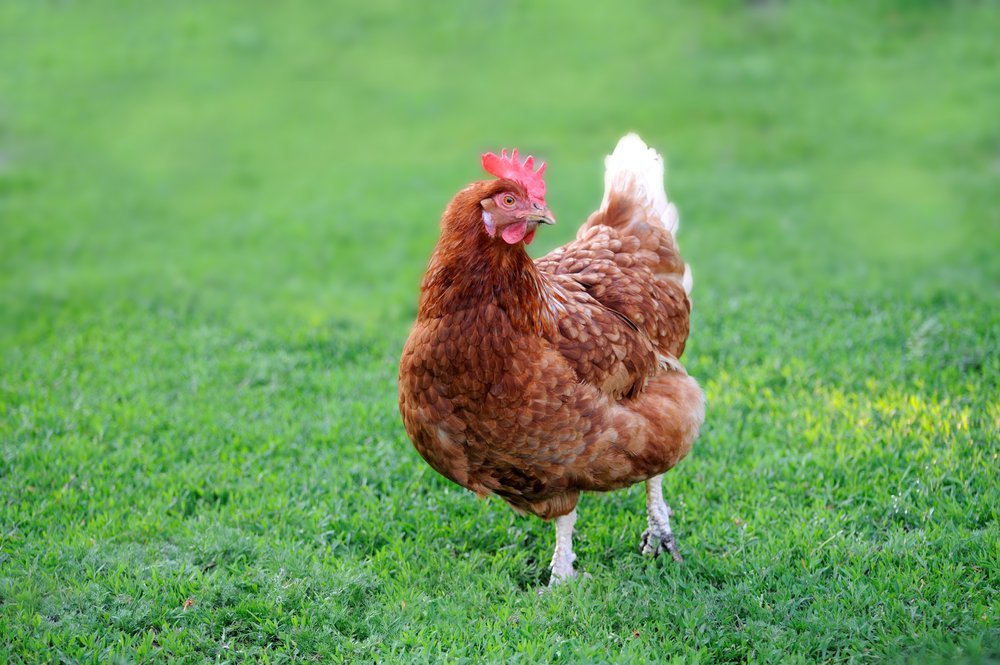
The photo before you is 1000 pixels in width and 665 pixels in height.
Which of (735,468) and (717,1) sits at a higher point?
(717,1)

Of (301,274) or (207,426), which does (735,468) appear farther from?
(301,274)

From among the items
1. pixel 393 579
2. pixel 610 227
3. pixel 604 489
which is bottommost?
pixel 393 579

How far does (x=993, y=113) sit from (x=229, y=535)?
10.5 metres

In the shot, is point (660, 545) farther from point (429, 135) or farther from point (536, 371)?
point (429, 135)

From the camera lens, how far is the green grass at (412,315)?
13.5 ft

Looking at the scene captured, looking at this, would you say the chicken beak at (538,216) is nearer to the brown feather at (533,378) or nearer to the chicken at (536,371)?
the chicken at (536,371)

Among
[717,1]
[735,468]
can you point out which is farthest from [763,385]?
[717,1]

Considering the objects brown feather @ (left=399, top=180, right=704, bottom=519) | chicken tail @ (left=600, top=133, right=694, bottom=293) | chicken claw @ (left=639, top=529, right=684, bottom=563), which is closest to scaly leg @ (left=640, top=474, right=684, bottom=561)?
chicken claw @ (left=639, top=529, right=684, bottom=563)

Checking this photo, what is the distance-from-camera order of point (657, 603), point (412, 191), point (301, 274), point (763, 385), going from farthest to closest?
1. point (412, 191)
2. point (301, 274)
3. point (763, 385)
4. point (657, 603)

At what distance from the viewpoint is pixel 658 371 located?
14.7ft

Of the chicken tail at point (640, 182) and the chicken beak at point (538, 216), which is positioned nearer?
→ the chicken beak at point (538, 216)

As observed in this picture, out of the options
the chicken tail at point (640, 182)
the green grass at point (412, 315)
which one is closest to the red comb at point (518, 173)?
the chicken tail at point (640, 182)

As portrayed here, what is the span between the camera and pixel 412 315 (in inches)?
304

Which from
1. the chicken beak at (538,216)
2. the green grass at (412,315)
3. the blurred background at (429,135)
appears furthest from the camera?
the blurred background at (429,135)
